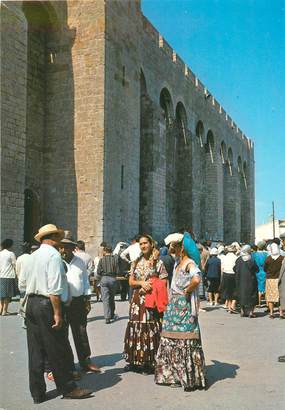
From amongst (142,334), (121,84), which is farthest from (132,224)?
(142,334)

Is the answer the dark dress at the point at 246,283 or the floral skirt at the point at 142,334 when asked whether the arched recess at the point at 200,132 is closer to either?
the dark dress at the point at 246,283

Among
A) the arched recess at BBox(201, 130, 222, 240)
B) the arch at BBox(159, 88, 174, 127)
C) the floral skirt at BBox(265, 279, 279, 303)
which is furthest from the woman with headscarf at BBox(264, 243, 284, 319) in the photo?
the arched recess at BBox(201, 130, 222, 240)

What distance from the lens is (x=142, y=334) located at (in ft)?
17.5

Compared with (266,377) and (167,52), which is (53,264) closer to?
(266,377)

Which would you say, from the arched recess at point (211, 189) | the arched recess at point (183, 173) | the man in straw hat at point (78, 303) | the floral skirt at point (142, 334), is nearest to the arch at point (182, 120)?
the arched recess at point (183, 173)

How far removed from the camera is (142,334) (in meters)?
5.34

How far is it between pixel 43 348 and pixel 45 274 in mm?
703

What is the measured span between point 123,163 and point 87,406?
12.8m

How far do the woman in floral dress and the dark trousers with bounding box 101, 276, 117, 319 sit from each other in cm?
317

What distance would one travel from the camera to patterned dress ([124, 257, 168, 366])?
5316mm

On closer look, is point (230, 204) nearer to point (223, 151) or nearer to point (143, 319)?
point (223, 151)

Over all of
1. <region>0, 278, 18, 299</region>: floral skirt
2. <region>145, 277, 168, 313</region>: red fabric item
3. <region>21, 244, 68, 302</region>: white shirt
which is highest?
<region>21, 244, 68, 302</region>: white shirt

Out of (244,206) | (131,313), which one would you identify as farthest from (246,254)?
(244,206)

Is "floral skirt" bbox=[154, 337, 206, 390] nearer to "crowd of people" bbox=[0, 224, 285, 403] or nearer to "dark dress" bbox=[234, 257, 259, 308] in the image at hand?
"crowd of people" bbox=[0, 224, 285, 403]
